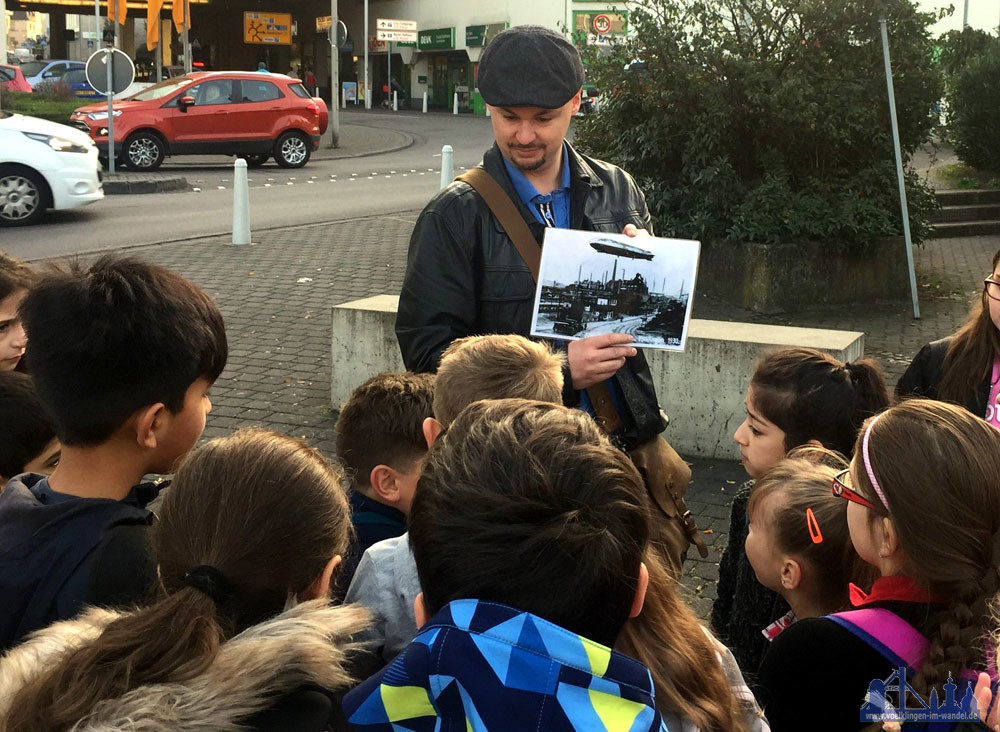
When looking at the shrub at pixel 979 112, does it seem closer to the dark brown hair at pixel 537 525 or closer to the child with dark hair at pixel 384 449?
the child with dark hair at pixel 384 449

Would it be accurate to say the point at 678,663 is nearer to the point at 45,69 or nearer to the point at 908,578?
the point at 908,578

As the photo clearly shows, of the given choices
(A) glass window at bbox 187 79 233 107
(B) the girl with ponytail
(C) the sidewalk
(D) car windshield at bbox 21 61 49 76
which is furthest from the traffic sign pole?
(D) car windshield at bbox 21 61 49 76

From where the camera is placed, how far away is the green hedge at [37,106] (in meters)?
25.8

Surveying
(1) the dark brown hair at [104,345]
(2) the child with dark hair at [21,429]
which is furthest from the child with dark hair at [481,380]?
(2) the child with dark hair at [21,429]

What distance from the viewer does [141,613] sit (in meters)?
Result: 1.70

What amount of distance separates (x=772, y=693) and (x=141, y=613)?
121 centimetres

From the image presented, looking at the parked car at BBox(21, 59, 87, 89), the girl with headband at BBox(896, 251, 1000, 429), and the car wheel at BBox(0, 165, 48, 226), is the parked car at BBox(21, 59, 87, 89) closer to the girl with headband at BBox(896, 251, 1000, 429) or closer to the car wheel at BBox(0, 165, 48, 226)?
the car wheel at BBox(0, 165, 48, 226)

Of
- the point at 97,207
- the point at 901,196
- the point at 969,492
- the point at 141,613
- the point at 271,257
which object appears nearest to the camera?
the point at 141,613

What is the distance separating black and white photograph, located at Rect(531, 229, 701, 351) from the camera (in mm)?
3047

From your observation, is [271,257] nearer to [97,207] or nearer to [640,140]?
[640,140]

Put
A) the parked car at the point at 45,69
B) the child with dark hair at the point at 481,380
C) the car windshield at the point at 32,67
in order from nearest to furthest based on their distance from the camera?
1. the child with dark hair at the point at 481,380
2. the parked car at the point at 45,69
3. the car windshield at the point at 32,67

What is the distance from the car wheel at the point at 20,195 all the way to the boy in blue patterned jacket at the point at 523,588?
13.7m

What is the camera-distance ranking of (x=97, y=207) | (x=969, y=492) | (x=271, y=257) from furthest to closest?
(x=97, y=207) → (x=271, y=257) → (x=969, y=492)

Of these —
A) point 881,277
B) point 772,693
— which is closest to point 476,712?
point 772,693
